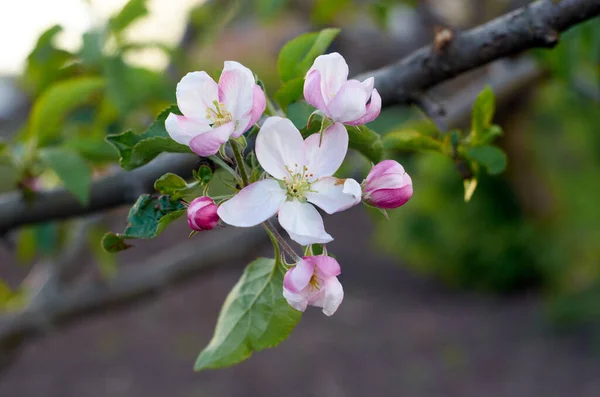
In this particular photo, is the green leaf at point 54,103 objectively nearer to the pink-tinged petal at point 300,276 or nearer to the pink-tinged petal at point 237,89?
the pink-tinged petal at point 237,89

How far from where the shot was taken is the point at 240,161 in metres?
0.61

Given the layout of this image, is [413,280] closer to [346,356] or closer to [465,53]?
[346,356]

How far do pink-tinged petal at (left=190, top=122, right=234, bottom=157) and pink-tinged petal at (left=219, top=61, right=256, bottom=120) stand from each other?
27 millimetres

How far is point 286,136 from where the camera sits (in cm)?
59

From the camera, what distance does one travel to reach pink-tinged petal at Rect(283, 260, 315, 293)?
0.56 meters

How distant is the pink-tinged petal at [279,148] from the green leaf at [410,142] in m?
0.33

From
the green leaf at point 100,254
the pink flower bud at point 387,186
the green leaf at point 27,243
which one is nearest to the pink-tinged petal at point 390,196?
the pink flower bud at point 387,186

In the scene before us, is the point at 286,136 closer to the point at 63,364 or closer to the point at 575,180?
the point at 63,364

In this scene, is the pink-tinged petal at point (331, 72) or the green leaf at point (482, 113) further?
the green leaf at point (482, 113)

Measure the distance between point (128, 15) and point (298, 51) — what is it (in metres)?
0.80

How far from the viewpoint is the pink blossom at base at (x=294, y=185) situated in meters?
0.56

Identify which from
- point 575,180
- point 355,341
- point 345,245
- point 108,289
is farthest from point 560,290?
point 108,289

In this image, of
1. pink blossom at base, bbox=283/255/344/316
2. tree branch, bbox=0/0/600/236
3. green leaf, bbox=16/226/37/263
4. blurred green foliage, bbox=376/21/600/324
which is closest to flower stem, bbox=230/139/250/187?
pink blossom at base, bbox=283/255/344/316

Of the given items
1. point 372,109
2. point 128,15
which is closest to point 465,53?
point 372,109
